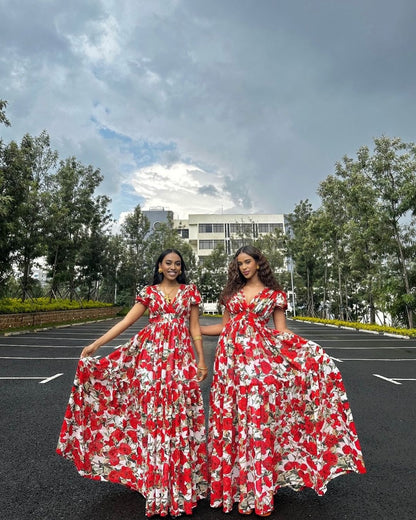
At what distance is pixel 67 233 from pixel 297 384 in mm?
22139

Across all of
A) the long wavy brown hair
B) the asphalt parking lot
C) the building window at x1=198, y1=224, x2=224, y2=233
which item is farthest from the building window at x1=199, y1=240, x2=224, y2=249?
the long wavy brown hair

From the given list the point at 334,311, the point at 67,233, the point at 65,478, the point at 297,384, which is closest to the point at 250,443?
the point at 297,384

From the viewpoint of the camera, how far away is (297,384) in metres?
2.65

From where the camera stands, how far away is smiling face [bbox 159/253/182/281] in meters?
2.96

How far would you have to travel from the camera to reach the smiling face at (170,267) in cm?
296

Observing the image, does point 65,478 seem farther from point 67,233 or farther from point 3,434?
point 67,233

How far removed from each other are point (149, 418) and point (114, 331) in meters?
0.70

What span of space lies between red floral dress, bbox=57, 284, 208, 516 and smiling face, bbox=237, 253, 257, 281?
1.66 feet

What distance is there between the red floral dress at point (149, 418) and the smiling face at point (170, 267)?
0.64 ft

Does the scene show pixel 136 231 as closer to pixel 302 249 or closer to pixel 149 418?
pixel 302 249

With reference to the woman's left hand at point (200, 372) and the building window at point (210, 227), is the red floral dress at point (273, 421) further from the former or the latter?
the building window at point (210, 227)

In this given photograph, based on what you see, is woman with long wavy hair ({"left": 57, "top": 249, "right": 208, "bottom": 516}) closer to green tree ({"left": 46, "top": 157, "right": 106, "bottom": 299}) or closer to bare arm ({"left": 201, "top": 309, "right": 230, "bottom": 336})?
bare arm ({"left": 201, "top": 309, "right": 230, "bottom": 336})

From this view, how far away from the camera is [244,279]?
3.08 meters

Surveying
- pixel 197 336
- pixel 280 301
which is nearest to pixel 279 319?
pixel 280 301
